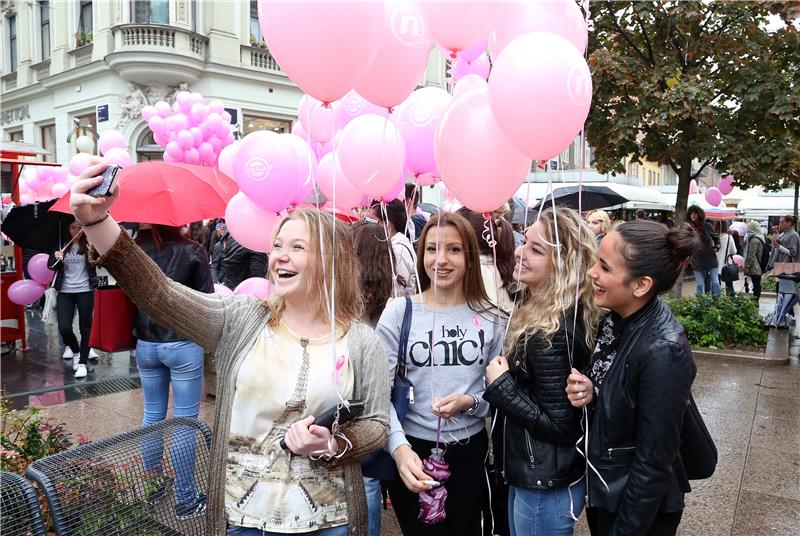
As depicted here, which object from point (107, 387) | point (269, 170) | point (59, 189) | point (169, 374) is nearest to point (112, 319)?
point (169, 374)

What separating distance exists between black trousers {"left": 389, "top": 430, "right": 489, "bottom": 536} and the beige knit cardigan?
1.74 feet

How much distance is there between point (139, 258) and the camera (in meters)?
1.80

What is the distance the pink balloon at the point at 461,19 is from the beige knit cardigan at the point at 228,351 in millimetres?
1279

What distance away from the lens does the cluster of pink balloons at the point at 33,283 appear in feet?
23.3

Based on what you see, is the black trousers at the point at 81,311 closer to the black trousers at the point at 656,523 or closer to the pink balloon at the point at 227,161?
the pink balloon at the point at 227,161

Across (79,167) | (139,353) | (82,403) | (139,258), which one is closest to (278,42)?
(139,258)

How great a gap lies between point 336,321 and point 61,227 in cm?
611

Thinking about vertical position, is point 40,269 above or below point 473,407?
above

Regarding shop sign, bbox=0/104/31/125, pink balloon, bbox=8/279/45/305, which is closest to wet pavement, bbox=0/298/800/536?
pink balloon, bbox=8/279/45/305

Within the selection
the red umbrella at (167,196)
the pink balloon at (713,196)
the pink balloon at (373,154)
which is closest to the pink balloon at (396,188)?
the pink balloon at (373,154)

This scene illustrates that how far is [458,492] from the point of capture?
2545mm

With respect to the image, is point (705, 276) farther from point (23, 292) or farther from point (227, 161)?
point (23, 292)

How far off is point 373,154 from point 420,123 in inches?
15.3

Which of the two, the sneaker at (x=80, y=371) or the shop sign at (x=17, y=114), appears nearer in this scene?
the sneaker at (x=80, y=371)
